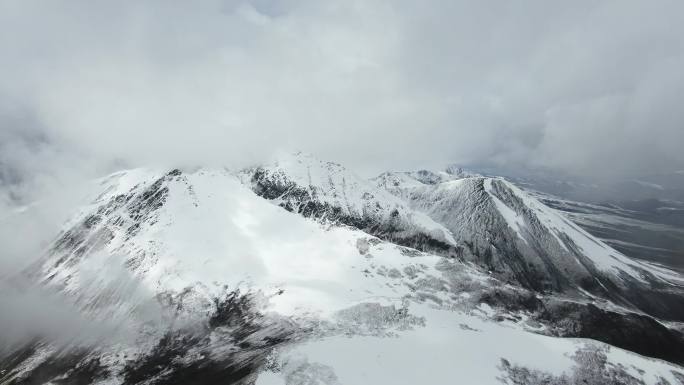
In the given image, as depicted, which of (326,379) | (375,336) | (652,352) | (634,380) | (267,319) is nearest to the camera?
(326,379)

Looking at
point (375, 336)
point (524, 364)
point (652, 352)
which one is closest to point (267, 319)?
point (375, 336)

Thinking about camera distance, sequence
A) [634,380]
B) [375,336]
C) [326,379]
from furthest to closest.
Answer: [375,336] < [634,380] < [326,379]

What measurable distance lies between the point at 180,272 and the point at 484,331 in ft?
460

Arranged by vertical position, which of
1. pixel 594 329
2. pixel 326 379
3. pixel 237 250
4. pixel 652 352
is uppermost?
pixel 237 250

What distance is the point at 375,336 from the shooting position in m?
104

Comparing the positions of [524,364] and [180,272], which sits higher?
[180,272]

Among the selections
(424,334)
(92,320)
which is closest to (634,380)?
(424,334)

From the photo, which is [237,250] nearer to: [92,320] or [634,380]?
[92,320]

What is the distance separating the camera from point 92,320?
18638 centimetres

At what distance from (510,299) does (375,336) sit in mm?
83273

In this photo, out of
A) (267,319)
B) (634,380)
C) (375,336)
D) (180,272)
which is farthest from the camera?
(180,272)

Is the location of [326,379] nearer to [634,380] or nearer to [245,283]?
[634,380]

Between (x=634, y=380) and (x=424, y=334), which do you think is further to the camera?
(x=424, y=334)

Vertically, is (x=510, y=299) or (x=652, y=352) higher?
(x=510, y=299)
